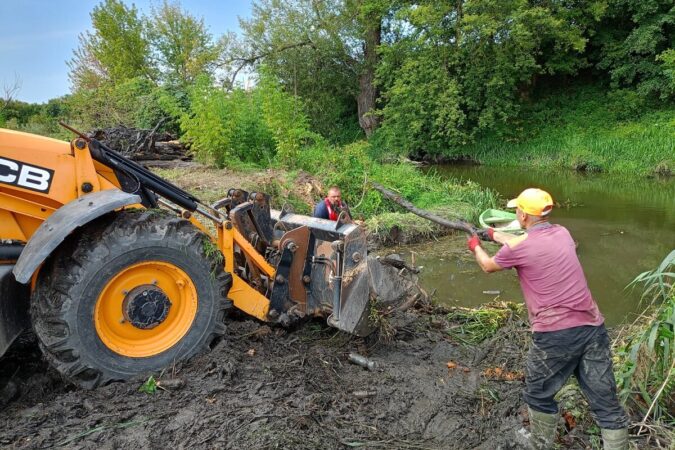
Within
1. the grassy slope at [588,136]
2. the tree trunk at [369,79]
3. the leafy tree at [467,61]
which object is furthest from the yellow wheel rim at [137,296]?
the tree trunk at [369,79]

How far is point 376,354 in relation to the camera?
4746mm

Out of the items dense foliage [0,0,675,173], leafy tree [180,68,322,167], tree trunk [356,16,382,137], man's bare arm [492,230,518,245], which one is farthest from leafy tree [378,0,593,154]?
man's bare arm [492,230,518,245]

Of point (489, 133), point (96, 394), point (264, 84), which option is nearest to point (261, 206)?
point (96, 394)

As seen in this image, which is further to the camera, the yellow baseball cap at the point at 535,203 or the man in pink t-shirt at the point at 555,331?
the yellow baseball cap at the point at 535,203

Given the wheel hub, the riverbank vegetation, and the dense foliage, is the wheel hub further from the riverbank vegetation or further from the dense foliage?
the dense foliage

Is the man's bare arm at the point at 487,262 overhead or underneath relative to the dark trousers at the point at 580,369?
overhead

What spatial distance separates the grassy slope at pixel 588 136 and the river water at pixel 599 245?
83.4 inches

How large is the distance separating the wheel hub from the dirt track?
0.37 meters

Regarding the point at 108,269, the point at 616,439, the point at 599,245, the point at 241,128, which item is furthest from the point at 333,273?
the point at 241,128

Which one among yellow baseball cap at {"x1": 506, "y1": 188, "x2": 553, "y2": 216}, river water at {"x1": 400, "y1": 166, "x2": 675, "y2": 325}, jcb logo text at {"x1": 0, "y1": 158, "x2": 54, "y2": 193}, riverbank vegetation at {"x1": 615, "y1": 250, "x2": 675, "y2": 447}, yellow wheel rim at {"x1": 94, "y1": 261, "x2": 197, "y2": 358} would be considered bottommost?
river water at {"x1": 400, "y1": 166, "x2": 675, "y2": 325}

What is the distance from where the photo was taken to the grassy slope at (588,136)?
19.4 metres

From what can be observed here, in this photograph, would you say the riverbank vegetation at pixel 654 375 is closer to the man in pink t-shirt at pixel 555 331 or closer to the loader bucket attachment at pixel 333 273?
the man in pink t-shirt at pixel 555 331

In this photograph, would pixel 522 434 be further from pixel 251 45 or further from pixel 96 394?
pixel 251 45

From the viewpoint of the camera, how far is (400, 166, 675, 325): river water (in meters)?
7.31
